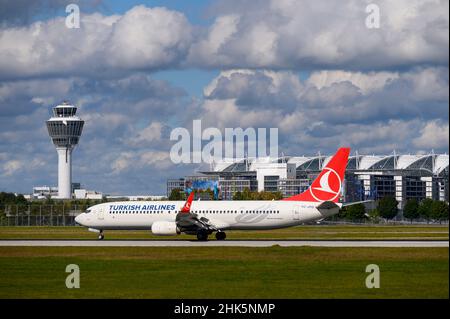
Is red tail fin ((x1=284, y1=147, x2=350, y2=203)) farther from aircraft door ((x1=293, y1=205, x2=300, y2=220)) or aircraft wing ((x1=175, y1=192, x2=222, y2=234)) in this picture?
aircraft wing ((x1=175, y1=192, x2=222, y2=234))

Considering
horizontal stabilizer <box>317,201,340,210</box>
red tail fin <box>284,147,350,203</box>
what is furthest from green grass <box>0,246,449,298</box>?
red tail fin <box>284,147,350,203</box>

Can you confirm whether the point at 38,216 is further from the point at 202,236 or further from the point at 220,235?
the point at 202,236

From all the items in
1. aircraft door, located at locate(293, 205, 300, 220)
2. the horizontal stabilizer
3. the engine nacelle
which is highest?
the horizontal stabilizer

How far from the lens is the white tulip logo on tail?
3002 inches

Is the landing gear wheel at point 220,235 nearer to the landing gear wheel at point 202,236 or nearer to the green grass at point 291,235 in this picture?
the landing gear wheel at point 202,236

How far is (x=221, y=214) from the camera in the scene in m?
75.9

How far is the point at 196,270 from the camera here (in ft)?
144

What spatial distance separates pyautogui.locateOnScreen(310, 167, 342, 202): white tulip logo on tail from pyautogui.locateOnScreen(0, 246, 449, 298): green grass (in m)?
18.3

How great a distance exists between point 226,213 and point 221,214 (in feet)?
1.67

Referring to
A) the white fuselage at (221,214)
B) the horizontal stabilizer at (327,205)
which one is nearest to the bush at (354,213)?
the white fuselage at (221,214)

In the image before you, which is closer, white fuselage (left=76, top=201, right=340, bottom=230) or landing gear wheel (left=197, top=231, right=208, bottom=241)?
landing gear wheel (left=197, top=231, right=208, bottom=241)
